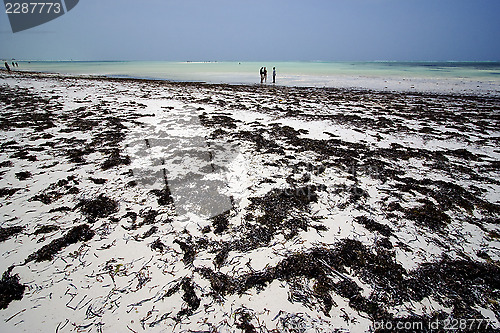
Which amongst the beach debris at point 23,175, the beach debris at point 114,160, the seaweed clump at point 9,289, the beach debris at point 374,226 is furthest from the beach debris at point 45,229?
the beach debris at point 374,226

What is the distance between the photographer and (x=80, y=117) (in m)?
9.00

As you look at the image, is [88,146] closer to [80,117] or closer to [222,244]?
[80,117]

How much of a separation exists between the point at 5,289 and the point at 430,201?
626cm

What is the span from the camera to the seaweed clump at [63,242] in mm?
2770

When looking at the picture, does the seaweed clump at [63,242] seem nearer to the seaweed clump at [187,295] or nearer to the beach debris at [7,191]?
the seaweed clump at [187,295]

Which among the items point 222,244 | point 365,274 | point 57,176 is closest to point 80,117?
point 57,176

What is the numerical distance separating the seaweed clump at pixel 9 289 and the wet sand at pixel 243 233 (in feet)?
0.05

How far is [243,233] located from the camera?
3262mm

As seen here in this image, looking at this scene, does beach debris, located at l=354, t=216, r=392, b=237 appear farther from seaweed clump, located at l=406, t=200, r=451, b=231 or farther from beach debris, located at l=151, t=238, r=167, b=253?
beach debris, located at l=151, t=238, r=167, b=253

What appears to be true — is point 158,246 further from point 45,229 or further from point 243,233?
point 45,229

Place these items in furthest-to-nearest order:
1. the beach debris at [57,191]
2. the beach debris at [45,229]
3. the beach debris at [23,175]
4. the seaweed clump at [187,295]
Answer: the beach debris at [23,175]
the beach debris at [57,191]
the beach debris at [45,229]
the seaweed clump at [187,295]

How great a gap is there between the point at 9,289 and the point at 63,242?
685 millimetres

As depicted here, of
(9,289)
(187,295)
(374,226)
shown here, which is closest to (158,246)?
(187,295)

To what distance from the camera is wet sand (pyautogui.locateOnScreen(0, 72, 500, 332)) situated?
2.24 meters
